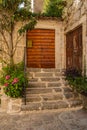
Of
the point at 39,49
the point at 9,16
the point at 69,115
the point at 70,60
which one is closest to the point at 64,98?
the point at 69,115

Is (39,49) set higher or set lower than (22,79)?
higher

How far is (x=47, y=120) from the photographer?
15.5ft

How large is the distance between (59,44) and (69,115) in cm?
493

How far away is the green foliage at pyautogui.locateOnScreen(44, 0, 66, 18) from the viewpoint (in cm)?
914

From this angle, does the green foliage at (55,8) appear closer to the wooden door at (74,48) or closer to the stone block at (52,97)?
the wooden door at (74,48)

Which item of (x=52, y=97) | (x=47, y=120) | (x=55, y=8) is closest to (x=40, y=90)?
(x=52, y=97)

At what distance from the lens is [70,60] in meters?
8.64

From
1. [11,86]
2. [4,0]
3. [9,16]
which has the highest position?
[4,0]

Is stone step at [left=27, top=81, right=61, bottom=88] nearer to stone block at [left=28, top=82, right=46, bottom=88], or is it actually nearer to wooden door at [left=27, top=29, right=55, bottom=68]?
stone block at [left=28, top=82, right=46, bottom=88]

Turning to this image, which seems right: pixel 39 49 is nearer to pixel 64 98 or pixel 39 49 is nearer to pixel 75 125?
pixel 64 98

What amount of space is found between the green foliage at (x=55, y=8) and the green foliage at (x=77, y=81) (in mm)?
3514

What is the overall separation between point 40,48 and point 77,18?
2.54m

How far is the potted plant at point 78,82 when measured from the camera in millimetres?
5833

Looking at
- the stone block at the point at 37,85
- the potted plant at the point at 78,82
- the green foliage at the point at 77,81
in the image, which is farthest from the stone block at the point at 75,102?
the stone block at the point at 37,85
